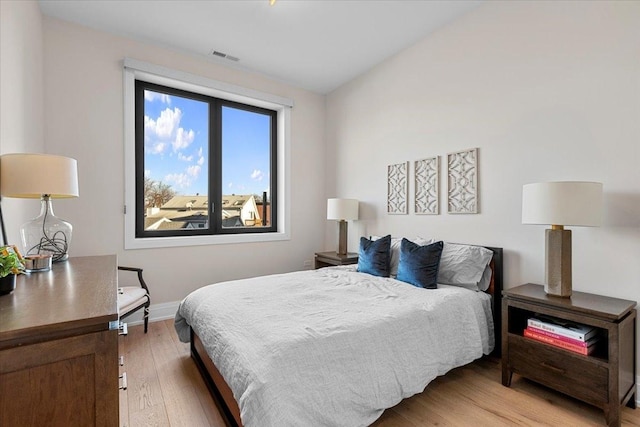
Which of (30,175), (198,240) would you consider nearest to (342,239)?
(198,240)

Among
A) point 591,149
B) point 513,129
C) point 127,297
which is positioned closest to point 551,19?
point 513,129

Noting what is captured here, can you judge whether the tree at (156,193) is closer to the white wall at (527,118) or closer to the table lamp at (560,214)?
the white wall at (527,118)

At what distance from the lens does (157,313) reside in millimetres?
3293

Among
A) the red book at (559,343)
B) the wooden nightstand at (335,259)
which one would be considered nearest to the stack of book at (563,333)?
the red book at (559,343)

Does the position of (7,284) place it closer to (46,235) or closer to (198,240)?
(46,235)

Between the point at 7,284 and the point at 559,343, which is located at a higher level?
the point at 7,284

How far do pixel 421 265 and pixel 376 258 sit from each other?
0.49 m

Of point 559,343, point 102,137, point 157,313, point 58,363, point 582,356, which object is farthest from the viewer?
point 157,313

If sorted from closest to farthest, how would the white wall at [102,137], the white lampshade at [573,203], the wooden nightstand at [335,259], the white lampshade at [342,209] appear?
the white lampshade at [573,203] < the white wall at [102,137] < the wooden nightstand at [335,259] < the white lampshade at [342,209]

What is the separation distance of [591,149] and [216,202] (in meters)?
3.62

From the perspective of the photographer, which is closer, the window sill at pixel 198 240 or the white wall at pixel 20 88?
the white wall at pixel 20 88

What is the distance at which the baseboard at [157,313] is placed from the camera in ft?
10.4

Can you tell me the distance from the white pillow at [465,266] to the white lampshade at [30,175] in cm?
273

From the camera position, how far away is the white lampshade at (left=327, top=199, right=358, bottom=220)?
3730mm
